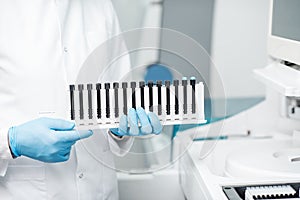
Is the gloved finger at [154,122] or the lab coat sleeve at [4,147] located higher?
the gloved finger at [154,122]

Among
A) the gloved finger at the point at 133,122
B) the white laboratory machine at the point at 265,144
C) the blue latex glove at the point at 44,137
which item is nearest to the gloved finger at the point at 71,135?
the blue latex glove at the point at 44,137

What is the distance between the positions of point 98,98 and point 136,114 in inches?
3.5

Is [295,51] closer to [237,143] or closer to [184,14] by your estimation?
[237,143]

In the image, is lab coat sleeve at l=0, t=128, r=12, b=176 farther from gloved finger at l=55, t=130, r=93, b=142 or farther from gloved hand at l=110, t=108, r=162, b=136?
gloved hand at l=110, t=108, r=162, b=136

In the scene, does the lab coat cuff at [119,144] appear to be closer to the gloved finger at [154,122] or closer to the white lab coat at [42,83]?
the white lab coat at [42,83]

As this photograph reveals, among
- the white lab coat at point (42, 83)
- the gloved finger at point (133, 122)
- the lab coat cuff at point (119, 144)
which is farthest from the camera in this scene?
the lab coat cuff at point (119, 144)

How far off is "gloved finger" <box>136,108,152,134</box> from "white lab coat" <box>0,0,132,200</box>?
19 cm

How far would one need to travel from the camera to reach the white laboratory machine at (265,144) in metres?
1.03

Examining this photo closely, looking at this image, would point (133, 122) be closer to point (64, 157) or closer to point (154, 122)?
point (154, 122)

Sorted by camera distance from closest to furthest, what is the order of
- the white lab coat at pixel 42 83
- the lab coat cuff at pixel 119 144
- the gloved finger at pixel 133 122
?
the gloved finger at pixel 133 122
the white lab coat at pixel 42 83
the lab coat cuff at pixel 119 144

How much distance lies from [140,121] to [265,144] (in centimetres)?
54

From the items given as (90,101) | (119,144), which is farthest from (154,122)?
(119,144)

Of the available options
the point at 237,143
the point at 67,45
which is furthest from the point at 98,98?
the point at 237,143

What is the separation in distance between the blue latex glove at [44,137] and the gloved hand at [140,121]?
0.28 ft
